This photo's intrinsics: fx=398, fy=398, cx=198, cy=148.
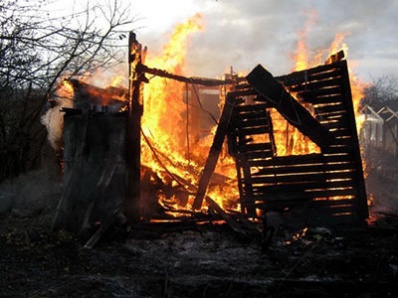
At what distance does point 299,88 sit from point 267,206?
2.95 meters

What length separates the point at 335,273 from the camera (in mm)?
6762

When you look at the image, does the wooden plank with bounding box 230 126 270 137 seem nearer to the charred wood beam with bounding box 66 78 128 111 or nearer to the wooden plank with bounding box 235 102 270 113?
the wooden plank with bounding box 235 102 270 113

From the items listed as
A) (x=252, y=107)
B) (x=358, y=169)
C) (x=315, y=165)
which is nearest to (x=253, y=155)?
(x=252, y=107)

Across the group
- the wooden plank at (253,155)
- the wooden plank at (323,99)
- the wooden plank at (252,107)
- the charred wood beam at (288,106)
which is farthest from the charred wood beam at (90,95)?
the wooden plank at (323,99)

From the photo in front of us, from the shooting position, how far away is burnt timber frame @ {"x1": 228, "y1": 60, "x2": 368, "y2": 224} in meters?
9.44

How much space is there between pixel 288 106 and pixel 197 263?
14.1ft

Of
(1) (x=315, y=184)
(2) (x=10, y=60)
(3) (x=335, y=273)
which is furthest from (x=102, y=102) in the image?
(3) (x=335, y=273)

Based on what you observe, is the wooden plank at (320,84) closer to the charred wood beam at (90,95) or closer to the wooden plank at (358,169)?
the wooden plank at (358,169)

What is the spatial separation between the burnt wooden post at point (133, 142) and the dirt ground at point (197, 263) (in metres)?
0.68

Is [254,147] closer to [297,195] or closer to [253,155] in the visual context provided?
[253,155]

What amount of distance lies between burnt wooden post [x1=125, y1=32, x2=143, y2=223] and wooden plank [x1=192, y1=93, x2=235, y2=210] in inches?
61.2

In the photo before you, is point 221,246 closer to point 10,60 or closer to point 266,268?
point 266,268

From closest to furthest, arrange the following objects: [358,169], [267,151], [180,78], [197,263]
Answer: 1. [197,263]
2. [358,169]
3. [267,151]
4. [180,78]

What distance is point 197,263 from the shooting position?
747 cm
